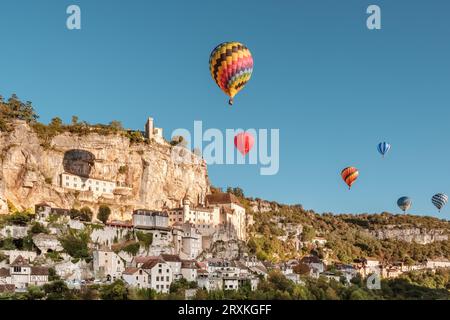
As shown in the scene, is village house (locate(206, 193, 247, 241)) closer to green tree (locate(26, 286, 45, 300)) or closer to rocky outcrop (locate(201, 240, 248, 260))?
rocky outcrop (locate(201, 240, 248, 260))

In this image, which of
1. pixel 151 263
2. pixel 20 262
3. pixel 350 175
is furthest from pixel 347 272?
pixel 20 262

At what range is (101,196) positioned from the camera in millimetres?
54812

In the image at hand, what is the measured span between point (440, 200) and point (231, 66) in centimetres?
3634

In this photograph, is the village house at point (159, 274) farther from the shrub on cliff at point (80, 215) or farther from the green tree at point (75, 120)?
the green tree at point (75, 120)

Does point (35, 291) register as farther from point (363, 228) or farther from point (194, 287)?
point (363, 228)

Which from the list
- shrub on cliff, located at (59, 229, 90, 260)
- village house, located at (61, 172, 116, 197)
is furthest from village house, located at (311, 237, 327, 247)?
shrub on cliff, located at (59, 229, 90, 260)

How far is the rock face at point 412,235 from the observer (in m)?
93.4

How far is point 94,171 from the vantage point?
186 ft

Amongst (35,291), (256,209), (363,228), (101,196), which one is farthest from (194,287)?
(363,228)

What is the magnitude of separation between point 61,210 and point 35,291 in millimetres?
11369

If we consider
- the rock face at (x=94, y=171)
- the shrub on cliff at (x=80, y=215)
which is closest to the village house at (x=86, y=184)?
the rock face at (x=94, y=171)

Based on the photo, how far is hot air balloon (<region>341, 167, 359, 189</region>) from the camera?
61938 millimetres

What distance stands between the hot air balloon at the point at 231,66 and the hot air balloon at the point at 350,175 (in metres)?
23.3

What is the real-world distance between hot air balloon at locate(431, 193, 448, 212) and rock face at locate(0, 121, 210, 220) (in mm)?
23091
